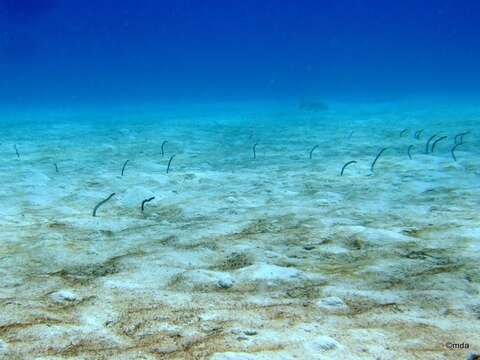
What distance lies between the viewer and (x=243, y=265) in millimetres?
4078

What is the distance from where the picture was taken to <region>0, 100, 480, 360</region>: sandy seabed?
8.82ft

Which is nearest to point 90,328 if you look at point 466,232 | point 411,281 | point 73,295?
point 73,295

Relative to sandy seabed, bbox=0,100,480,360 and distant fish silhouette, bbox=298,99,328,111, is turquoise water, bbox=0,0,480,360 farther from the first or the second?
distant fish silhouette, bbox=298,99,328,111

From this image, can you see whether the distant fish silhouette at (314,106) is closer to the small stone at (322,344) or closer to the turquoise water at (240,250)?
the turquoise water at (240,250)

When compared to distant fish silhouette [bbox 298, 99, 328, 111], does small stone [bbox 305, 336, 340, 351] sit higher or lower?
lower

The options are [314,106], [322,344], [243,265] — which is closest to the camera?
[322,344]

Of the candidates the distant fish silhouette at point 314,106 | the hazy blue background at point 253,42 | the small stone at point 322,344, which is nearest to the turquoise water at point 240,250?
the small stone at point 322,344

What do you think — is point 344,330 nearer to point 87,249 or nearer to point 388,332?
point 388,332

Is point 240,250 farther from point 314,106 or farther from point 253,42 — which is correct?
point 253,42

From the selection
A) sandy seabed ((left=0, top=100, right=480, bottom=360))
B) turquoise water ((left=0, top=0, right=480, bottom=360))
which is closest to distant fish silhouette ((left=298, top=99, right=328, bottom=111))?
turquoise water ((left=0, top=0, right=480, bottom=360))

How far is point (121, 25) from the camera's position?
106 m

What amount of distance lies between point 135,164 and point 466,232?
26.4ft

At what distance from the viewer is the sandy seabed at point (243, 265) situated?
269 centimetres

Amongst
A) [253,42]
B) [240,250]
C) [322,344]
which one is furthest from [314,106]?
[253,42]
